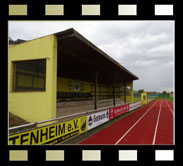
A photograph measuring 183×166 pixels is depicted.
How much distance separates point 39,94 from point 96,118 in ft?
12.2

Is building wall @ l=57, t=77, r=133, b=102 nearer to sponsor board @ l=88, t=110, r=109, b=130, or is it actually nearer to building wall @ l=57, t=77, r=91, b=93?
building wall @ l=57, t=77, r=91, b=93

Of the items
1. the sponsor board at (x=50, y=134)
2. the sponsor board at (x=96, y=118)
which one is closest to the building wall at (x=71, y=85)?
the sponsor board at (x=96, y=118)

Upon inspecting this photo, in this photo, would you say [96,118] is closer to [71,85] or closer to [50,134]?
[50,134]

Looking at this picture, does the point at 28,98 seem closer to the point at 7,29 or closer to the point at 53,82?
the point at 53,82

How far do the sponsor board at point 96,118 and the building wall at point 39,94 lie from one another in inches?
85.3

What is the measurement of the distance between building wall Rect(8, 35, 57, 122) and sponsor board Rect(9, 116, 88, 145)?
3.50 ft

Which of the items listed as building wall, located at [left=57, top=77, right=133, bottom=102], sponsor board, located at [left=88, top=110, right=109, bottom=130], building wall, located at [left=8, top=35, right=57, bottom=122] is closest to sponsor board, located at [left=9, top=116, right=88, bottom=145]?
sponsor board, located at [left=88, top=110, right=109, bottom=130]

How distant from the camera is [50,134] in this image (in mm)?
4141

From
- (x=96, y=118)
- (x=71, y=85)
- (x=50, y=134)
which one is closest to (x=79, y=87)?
(x=71, y=85)

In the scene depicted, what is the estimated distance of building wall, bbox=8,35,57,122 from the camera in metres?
5.62

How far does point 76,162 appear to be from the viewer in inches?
116

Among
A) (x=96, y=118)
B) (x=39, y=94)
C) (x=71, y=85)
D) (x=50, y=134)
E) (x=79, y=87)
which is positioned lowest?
(x=96, y=118)
